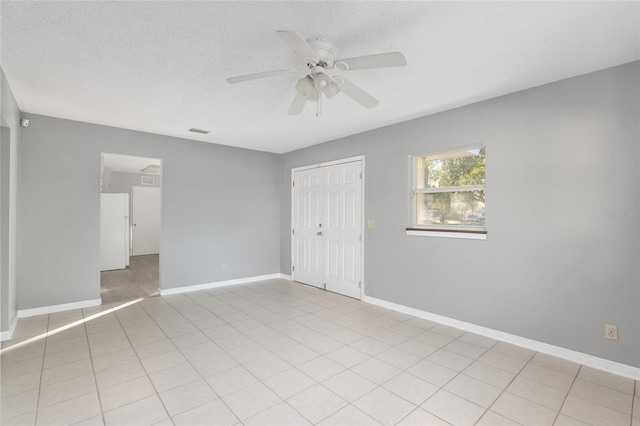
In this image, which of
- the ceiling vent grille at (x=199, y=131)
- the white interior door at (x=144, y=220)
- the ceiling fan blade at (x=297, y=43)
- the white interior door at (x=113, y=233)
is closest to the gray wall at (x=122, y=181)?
the white interior door at (x=144, y=220)

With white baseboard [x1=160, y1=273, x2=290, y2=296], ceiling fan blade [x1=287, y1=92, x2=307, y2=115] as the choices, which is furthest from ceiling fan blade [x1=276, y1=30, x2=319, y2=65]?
white baseboard [x1=160, y1=273, x2=290, y2=296]

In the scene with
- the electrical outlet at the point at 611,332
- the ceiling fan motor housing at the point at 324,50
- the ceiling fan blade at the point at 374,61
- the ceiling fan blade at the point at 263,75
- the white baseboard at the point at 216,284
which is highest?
the ceiling fan motor housing at the point at 324,50

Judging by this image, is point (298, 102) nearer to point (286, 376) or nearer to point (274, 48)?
point (274, 48)

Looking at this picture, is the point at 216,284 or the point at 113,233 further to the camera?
the point at 113,233

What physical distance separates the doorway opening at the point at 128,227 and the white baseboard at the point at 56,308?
9.8 inches

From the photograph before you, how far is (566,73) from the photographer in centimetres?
261

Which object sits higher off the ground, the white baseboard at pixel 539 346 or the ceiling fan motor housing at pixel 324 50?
the ceiling fan motor housing at pixel 324 50

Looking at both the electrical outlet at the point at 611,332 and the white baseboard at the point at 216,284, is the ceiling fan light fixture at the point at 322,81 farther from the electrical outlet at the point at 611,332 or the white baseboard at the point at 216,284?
the white baseboard at the point at 216,284

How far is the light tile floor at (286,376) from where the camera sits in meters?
1.96

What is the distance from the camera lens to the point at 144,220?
29.8 ft

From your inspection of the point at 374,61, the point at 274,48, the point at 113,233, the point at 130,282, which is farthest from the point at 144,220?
the point at 374,61

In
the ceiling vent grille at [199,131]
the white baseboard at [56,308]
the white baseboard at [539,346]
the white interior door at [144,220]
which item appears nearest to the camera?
the white baseboard at [539,346]

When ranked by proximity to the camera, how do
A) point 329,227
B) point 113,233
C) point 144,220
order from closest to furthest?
point 329,227 → point 113,233 → point 144,220

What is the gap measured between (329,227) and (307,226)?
587 mm
